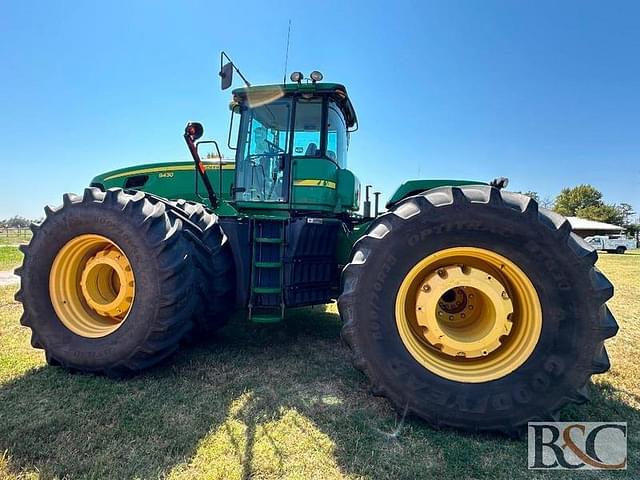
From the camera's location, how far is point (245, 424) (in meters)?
2.37

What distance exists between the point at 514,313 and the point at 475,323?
0.88ft

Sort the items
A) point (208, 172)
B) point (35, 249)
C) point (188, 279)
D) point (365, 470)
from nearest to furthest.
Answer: point (365, 470) < point (188, 279) < point (35, 249) < point (208, 172)

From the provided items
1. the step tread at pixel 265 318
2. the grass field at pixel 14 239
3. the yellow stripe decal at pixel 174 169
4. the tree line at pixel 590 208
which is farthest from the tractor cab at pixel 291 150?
the tree line at pixel 590 208

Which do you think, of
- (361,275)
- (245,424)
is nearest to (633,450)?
(361,275)

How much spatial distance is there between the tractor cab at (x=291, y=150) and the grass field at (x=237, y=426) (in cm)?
166

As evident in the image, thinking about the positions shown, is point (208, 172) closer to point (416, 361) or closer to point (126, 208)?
point (126, 208)

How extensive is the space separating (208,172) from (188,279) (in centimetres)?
218

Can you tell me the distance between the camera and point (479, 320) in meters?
2.64

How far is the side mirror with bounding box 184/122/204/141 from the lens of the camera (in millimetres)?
3834

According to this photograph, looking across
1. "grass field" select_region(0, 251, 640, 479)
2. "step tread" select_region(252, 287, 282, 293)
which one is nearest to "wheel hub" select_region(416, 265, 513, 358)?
"grass field" select_region(0, 251, 640, 479)

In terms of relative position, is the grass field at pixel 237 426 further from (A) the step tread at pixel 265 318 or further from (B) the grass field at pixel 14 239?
(B) the grass field at pixel 14 239

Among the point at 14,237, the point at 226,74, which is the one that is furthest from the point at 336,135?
the point at 14,237

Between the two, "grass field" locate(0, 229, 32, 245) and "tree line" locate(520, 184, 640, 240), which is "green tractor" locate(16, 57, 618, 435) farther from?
"tree line" locate(520, 184, 640, 240)

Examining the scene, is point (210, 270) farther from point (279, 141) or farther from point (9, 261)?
point (9, 261)
